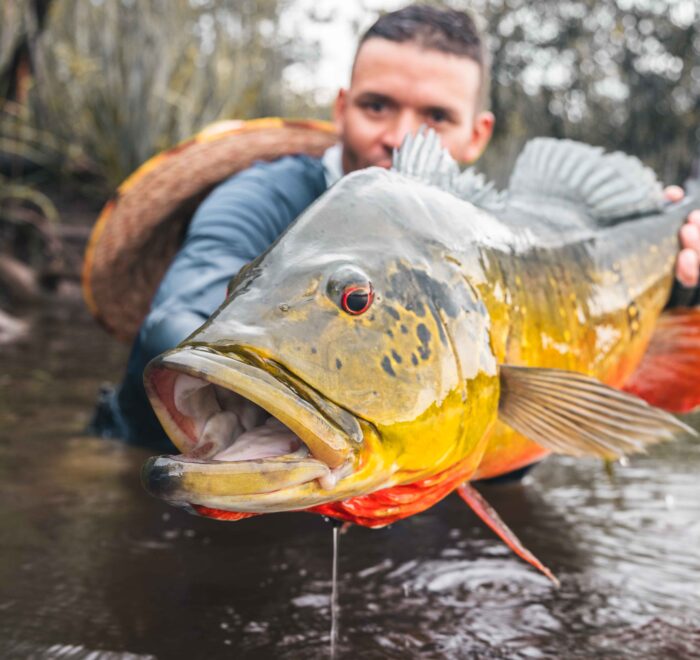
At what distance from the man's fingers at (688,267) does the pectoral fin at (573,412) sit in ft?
2.84

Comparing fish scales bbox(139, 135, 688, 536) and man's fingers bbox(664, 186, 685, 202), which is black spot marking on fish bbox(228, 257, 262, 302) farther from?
man's fingers bbox(664, 186, 685, 202)

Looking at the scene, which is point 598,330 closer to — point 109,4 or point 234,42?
point 109,4

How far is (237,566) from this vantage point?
2400mm

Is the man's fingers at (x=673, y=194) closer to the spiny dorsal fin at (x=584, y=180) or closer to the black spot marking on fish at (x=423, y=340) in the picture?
the spiny dorsal fin at (x=584, y=180)

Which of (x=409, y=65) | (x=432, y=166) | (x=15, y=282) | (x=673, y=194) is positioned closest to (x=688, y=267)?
(x=673, y=194)

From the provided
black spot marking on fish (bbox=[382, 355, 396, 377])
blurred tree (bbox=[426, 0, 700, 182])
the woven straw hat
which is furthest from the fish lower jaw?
blurred tree (bbox=[426, 0, 700, 182])

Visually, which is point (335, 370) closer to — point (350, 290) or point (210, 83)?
point (350, 290)

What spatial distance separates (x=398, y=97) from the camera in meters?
2.89

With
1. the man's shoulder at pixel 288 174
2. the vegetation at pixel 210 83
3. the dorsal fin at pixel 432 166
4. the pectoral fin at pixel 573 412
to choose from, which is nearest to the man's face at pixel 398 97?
the man's shoulder at pixel 288 174

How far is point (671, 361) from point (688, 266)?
265 mm

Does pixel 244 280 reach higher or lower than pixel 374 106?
lower

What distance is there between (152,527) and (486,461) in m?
1.28

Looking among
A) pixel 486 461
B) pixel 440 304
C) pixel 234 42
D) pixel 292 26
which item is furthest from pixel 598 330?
pixel 292 26

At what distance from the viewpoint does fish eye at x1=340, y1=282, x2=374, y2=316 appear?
1.39 metres
